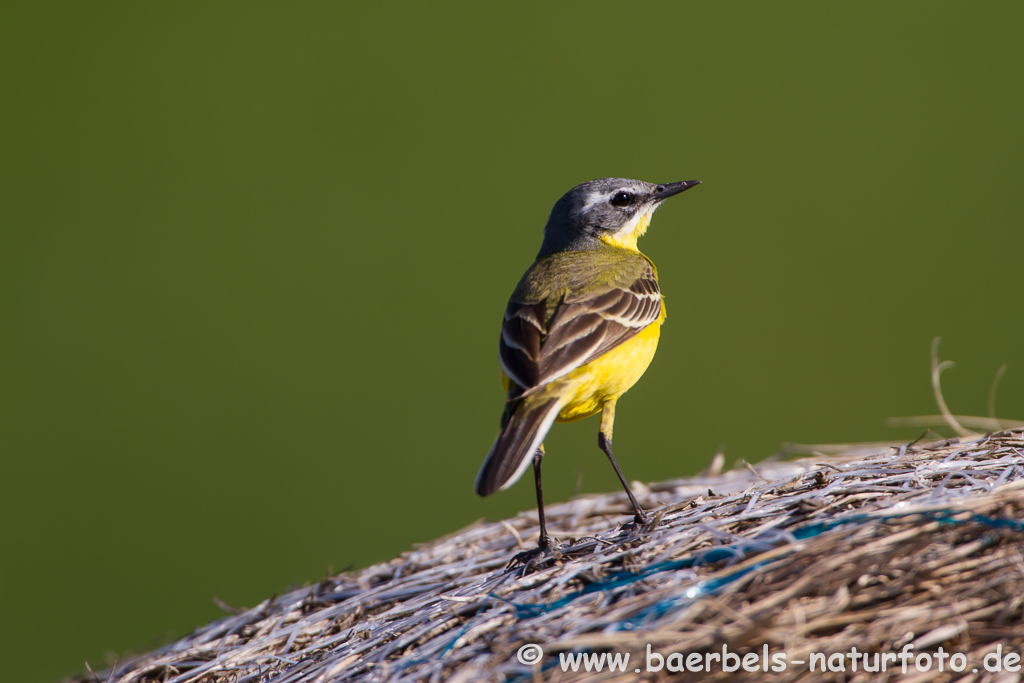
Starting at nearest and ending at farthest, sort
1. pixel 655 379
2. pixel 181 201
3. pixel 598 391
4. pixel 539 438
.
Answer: pixel 539 438, pixel 598 391, pixel 655 379, pixel 181 201

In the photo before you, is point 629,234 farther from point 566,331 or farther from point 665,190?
point 566,331

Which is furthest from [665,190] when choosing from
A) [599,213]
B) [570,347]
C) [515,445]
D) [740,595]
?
[740,595]

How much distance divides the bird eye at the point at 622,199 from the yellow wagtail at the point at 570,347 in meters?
0.35

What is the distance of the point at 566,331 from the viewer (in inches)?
150

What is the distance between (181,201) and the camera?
11523mm

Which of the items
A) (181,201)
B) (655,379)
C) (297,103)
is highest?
(297,103)

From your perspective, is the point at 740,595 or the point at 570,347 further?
the point at 570,347

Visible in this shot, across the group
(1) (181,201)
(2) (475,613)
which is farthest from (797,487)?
(1) (181,201)

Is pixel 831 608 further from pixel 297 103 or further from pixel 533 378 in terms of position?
pixel 297 103

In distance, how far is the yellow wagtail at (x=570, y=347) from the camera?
11.3 ft

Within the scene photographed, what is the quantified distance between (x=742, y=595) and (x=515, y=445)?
45.5 inches

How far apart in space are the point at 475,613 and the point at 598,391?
1.28m

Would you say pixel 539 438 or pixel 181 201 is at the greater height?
pixel 181 201

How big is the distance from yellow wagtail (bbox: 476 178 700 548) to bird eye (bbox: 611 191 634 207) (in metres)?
0.35
